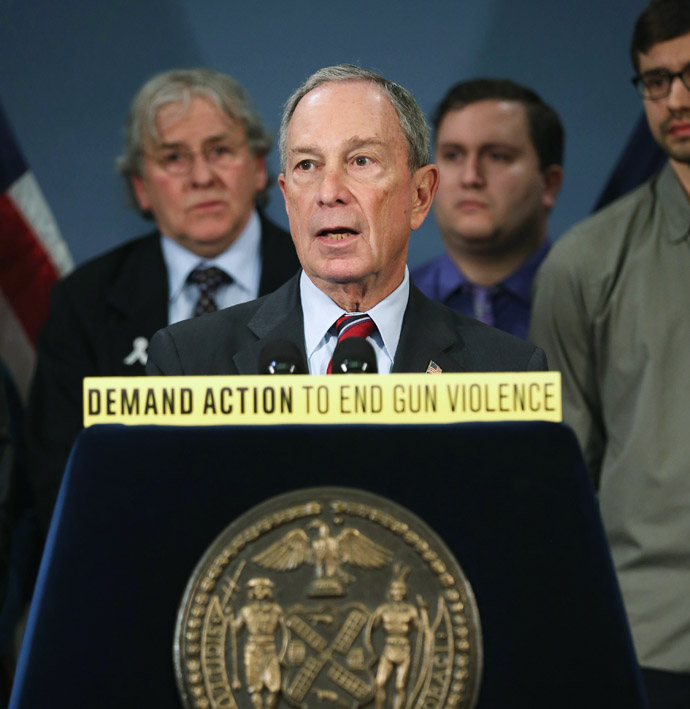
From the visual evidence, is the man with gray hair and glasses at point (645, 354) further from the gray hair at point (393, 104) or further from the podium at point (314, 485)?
the podium at point (314, 485)

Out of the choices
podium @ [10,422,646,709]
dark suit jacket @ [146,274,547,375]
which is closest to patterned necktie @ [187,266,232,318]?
dark suit jacket @ [146,274,547,375]

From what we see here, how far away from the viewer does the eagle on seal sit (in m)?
1.13

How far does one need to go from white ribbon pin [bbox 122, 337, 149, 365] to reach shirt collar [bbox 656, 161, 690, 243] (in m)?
1.19

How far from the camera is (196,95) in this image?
108 inches

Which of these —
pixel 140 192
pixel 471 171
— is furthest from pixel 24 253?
pixel 471 171

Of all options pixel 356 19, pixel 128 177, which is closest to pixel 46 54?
pixel 128 177

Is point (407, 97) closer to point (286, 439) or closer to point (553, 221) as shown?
point (286, 439)

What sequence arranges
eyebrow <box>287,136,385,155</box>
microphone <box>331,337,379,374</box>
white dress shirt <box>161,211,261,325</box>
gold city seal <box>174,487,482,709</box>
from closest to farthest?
gold city seal <box>174,487,482,709</box>
microphone <box>331,337,379,374</box>
eyebrow <box>287,136,385,155</box>
white dress shirt <box>161,211,261,325</box>

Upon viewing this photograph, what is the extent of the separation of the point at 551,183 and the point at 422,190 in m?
1.45

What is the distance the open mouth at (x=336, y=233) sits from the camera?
5.09 ft

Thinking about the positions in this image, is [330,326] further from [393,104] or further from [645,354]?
[645,354]

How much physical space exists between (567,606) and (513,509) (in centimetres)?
12

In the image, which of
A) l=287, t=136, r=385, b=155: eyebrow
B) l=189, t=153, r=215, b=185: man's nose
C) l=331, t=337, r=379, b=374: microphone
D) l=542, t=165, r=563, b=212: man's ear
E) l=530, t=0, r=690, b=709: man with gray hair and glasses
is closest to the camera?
l=331, t=337, r=379, b=374: microphone

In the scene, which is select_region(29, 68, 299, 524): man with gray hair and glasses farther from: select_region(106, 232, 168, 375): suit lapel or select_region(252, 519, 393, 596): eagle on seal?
select_region(252, 519, 393, 596): eagle on seal
